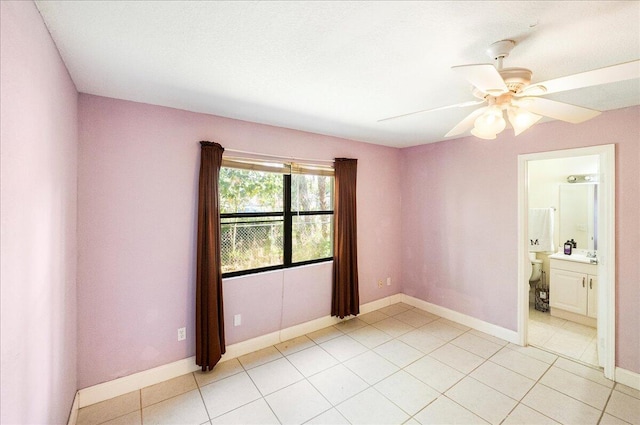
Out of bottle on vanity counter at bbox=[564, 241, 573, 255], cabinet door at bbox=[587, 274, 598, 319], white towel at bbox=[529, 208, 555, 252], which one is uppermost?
white towel at bbox=[529, 208, 555, 252]

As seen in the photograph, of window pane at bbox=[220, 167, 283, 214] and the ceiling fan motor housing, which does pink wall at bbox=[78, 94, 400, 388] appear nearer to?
window pane at bbox=[220, 167, 283, 214]

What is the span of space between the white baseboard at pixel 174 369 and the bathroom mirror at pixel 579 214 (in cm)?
377

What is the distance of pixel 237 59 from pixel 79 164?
1559mm

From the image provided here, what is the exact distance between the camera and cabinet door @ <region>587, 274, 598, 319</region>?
344cm

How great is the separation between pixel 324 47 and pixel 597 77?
4.31ft

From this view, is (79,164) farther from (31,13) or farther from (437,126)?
(437,126)

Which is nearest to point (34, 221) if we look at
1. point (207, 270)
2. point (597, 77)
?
point (207, 270)

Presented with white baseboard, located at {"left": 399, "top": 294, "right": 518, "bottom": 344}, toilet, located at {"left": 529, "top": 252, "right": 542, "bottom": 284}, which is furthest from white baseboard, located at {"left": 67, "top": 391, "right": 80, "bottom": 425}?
toilet, located at {"left": 529, "top": 252, "right": 542, "bottom": 284}

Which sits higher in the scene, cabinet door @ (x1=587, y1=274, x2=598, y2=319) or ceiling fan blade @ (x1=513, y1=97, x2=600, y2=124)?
ceiling fan blade @ (x1=513, y1=97, x2=600, y2=124)

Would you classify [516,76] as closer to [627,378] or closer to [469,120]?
[469,120]

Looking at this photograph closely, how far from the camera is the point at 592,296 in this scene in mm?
3457

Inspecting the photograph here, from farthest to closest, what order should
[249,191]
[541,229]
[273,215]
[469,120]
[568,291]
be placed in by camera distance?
1. [541,229]
2. [568,291]
3. [273,215]
4. [249,191]
5. [469,120]

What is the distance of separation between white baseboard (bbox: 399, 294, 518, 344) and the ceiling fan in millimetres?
2627

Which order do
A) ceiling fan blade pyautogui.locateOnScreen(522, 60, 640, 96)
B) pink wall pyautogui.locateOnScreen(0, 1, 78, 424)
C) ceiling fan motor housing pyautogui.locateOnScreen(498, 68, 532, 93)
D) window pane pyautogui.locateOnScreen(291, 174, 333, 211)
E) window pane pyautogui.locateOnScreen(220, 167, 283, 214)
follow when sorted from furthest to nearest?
window pane pyautogui.locateOnScreen(291, 174, 333, 211), window pane pyautogui.locateOnScreen(220, 167, 283, 214), ceiling fan motor housing pyautogui.locateOnScreen(498, 68, 532, 93), ceiling fan blade pyautogui.locateOnScreen(522, 60, 640, 96), pink wall pyautogui.locateOnScreen(0, 1, 78, 424)
